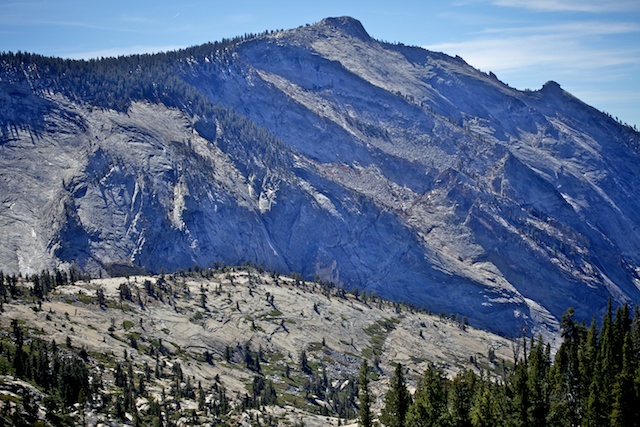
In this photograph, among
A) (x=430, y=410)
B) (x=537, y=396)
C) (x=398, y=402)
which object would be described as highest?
(x=537, y=396)

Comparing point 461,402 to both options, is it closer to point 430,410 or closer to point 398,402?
point 430,410

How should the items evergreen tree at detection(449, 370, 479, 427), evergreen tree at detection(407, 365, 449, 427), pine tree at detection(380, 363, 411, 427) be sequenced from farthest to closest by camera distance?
pine tree at detection(380, 363, 411, 427)
evergreen tree at detection(449, 370, 479, 427)
evergreen tree at detection(407, 365, 449, 427)

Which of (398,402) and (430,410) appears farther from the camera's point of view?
(398,402)

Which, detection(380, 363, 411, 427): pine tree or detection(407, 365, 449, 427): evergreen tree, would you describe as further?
detection(380, 363, 411, 427): pine tree

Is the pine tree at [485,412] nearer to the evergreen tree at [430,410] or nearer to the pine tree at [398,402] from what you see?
the evergreen tree at [430,410]

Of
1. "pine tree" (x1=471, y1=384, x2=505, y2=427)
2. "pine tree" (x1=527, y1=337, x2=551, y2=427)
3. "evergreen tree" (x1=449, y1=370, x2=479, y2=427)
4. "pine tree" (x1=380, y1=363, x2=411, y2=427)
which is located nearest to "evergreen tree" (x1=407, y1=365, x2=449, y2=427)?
"pine tree" (x1=380, y1=363, x2=411, y2=427)

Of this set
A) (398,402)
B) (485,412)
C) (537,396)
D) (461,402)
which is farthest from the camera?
(537,396)

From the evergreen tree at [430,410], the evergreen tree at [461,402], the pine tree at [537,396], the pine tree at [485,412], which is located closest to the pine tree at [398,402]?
the evergreen tree at [430,410]

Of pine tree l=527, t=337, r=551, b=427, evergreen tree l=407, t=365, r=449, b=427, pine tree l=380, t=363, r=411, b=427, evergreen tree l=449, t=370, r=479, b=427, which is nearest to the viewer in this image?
evergreen tree l=407, t=365, r=449, b=427

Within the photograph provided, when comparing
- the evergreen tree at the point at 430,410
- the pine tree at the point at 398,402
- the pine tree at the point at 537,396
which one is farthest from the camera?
the pine tree at the point at 537,396

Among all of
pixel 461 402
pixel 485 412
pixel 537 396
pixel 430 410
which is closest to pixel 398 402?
pixel 430 410

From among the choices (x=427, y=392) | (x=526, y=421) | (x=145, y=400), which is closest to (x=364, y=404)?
(x=427, y=392)

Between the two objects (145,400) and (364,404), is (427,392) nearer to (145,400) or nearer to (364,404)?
(364,404)

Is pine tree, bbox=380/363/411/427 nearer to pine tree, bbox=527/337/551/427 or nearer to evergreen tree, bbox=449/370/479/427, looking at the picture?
evergreen tree, bbox=449/370/479/427
